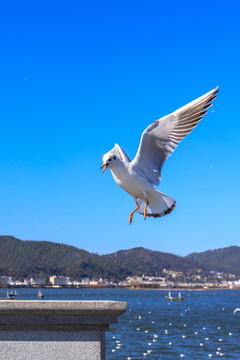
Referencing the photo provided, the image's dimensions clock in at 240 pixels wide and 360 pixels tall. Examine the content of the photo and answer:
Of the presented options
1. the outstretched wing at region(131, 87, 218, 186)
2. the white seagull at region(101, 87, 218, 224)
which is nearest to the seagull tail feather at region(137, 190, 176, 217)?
the white seagull at region(101, 87, 218, 224)

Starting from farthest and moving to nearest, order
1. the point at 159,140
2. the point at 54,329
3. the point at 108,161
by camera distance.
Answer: the point at 159,140
the point at 108,161
the point at 54,329

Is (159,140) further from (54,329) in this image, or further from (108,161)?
(54,329)

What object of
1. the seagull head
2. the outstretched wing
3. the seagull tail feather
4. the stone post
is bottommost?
the stone post

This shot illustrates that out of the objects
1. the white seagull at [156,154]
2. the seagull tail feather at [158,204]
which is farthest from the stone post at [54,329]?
the seagull tail feather at [158,204]

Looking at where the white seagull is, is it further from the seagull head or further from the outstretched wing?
the seagull head

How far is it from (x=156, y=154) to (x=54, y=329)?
2313 mm

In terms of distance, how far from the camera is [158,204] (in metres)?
5.94

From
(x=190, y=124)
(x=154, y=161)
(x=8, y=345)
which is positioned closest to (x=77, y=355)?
(x=8, y=345)

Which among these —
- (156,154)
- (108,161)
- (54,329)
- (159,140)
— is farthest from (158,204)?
(54,329)

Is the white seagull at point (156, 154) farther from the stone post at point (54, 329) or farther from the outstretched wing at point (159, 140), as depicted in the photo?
the stone post at point (54, 329)

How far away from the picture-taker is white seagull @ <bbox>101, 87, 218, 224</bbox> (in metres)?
5.65

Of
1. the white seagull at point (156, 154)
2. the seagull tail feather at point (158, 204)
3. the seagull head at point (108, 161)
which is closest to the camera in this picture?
the seagull head at point (108, 161)

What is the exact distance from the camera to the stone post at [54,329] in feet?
15.8

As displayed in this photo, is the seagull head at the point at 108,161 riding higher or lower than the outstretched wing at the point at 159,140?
lower
